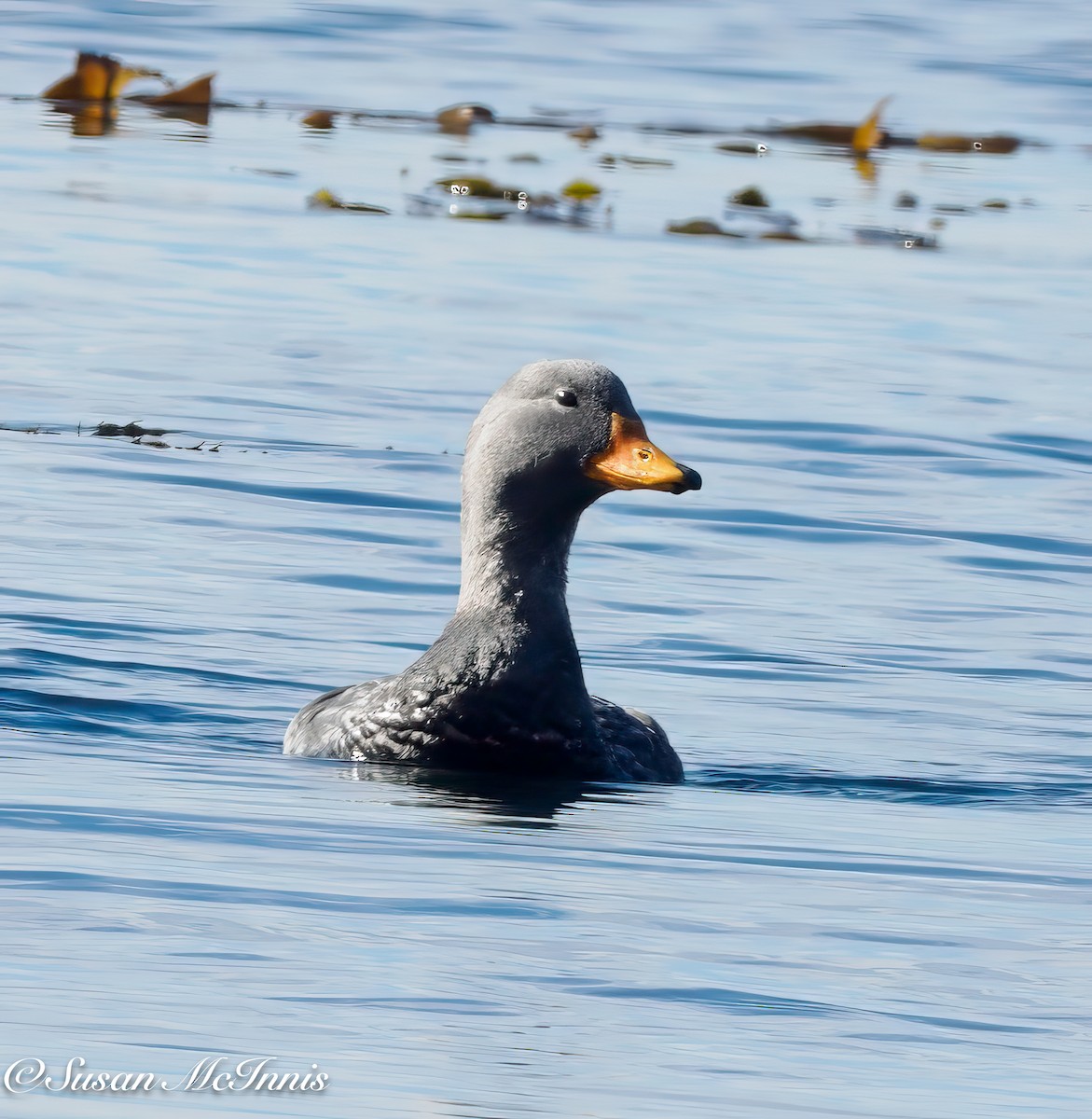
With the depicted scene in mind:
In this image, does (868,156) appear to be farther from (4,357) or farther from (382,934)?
(382,934)

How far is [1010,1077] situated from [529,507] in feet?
11.7

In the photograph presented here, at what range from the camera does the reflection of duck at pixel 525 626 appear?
→ 786 cm

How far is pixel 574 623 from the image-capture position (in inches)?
444

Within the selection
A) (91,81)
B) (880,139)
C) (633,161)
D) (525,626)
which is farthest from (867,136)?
(525,626)

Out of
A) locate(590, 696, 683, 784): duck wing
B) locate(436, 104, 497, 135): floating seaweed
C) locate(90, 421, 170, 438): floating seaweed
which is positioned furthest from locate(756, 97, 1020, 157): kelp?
locate(590, 696, 683, 784): duck wing

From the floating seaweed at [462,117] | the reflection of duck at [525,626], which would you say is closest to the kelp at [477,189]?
the floating seaweed at [462,117]

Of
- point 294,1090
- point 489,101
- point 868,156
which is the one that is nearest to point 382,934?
point 294,1090

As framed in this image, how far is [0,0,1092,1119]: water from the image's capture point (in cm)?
508

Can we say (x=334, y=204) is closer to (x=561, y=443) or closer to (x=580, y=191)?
(x=580, y=191)

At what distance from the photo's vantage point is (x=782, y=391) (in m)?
16.4

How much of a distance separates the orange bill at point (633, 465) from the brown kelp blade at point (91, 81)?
63.5 feet

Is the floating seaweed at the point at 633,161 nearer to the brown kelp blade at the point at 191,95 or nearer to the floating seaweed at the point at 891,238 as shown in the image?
the floating seaweed at the point at 891,238
